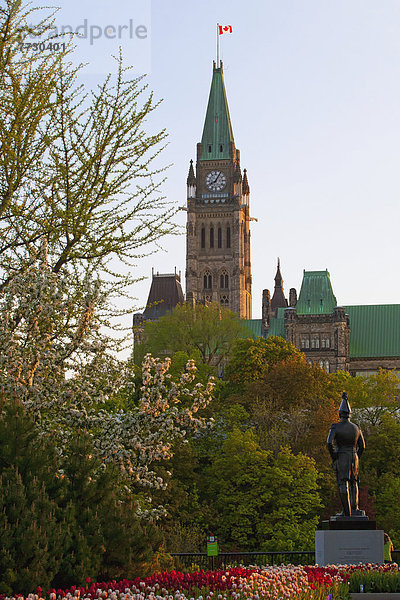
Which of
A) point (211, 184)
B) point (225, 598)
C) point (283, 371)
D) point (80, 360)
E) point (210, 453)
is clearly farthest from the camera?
point (211, 184)

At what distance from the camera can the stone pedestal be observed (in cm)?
1845

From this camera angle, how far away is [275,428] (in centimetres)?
4669

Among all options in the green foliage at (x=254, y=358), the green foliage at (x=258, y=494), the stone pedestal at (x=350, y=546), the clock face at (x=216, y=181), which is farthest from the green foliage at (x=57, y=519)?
the clock face at (x=216, y=181)

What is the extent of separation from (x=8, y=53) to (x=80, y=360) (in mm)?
5234

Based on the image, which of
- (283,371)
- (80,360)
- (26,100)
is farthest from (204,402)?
(283,371)

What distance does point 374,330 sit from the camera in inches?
4129

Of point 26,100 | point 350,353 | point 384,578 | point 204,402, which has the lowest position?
point 384,578

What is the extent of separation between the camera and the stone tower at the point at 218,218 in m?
129

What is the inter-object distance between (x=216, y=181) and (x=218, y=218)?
637 centimetres

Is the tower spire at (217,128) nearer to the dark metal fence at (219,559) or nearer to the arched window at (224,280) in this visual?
the arched window at (224,280)

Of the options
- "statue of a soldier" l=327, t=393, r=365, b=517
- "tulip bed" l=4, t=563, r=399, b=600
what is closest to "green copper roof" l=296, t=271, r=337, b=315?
"statue of a soldier" l=327, t=393, r=365, b=517

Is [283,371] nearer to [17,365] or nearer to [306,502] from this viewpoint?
[306,502]

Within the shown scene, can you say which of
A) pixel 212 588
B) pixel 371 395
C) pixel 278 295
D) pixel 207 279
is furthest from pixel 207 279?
pixel 212 588

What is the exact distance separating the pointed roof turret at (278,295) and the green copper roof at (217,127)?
21.5 metres
